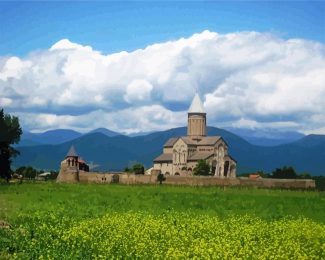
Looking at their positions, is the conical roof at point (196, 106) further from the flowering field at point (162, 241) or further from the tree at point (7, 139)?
the flowering field at point (162, 241)

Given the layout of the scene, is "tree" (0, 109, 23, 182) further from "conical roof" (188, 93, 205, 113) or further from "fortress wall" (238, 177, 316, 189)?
"conical roof" (188, 93, 205, 113)

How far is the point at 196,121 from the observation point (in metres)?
144

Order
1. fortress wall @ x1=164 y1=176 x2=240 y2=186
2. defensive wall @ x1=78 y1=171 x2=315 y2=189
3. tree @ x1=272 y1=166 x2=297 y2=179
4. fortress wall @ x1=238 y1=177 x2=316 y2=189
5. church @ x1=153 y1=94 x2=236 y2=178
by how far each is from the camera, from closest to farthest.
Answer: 1. defensive wall @ x1=78 y1=171 x2=315 y2=189
2. fortress wall @ x1=238 y1=177 x2=316 y2=189
3. fortress wall @ x1=164 y1=176 x2=240 y2=186
4. tree @ x1=272 y1=166 x2=297 y2=179
5. church @ x1=153 y1=94 x2=236 y2=178

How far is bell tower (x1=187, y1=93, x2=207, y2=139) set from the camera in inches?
5536

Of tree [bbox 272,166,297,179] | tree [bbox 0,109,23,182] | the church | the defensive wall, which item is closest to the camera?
tree [bbox 0,109,23,182]

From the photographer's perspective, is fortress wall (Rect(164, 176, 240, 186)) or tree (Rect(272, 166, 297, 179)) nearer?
fortress wall (Rect(164, 176, 240, 186))

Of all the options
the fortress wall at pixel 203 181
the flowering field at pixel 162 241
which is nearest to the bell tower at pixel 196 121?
the fortress wall at pixel 203 181

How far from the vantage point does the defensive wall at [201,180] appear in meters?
84.7

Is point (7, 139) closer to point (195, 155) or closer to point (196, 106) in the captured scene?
point (195, 155)

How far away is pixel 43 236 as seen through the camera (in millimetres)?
16844

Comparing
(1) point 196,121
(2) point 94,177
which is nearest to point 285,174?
(1) point 196,121

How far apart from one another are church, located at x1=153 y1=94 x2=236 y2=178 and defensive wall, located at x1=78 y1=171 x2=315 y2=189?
29.4 metres

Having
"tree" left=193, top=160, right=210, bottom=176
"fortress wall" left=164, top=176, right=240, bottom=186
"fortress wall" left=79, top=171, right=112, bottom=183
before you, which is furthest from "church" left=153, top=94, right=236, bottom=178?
"fortress wall" left=164, top=176, right=240, bottom=186

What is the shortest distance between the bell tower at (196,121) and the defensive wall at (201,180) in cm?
4591
